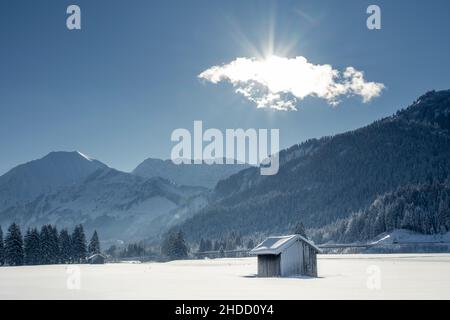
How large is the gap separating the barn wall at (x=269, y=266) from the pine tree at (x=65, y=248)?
86070 mm

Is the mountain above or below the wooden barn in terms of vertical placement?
above

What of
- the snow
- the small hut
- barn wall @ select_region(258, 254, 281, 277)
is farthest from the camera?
the snow

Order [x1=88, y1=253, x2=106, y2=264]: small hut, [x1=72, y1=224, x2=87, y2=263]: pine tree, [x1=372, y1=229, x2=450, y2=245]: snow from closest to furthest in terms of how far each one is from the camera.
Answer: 1. [x1=72, y1=224, x2=87, y2=263]: pine tree
2. [x1=88, y1=253, x2=106, y2=264]: small hut
3. [x1=372, y1=229, x2=450, y2=245]: snow

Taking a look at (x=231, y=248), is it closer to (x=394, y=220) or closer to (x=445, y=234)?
(x=394, y=220)

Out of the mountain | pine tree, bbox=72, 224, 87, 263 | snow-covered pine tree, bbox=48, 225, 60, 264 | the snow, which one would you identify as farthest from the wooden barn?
the mountain

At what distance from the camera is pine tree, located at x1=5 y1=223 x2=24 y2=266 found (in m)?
108

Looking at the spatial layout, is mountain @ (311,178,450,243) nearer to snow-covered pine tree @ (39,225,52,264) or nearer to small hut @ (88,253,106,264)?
small hut @ (88,253,106,264)

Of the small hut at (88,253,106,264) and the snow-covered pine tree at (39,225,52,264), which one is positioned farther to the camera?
the small hut at (88,253,106,264)

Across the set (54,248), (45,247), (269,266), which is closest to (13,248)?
(45,247)
